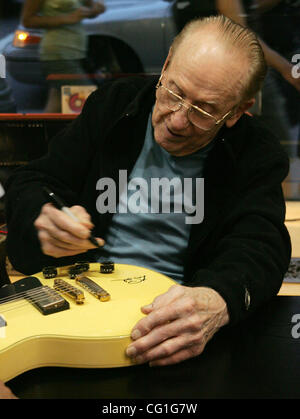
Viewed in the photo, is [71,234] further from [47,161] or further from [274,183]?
[274,183]

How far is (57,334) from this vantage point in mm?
864

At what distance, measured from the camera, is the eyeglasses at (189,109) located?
1124 millimetres

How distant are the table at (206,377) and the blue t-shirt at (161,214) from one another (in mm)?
404

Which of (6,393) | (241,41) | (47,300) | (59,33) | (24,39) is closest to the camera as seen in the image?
(6,393)

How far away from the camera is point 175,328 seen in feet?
2.82

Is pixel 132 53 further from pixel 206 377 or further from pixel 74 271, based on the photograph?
pixel 206 377

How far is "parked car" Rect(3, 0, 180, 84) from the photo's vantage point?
2.70 metres

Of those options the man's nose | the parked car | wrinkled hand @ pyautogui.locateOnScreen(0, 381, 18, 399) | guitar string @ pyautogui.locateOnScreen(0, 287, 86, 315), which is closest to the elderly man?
the man's nose

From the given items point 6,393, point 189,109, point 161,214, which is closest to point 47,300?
point 6,393

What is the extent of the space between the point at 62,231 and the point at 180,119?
40cm

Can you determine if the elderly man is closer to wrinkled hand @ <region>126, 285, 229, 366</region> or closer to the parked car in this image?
wrinkled hand @ <region>126, 285, 229, 366</region>

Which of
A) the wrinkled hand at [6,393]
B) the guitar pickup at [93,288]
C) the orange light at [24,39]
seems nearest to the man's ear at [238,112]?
the guitar pickup at [93,288]

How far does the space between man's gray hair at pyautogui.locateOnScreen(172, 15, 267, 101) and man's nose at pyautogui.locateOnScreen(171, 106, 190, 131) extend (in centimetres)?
17
